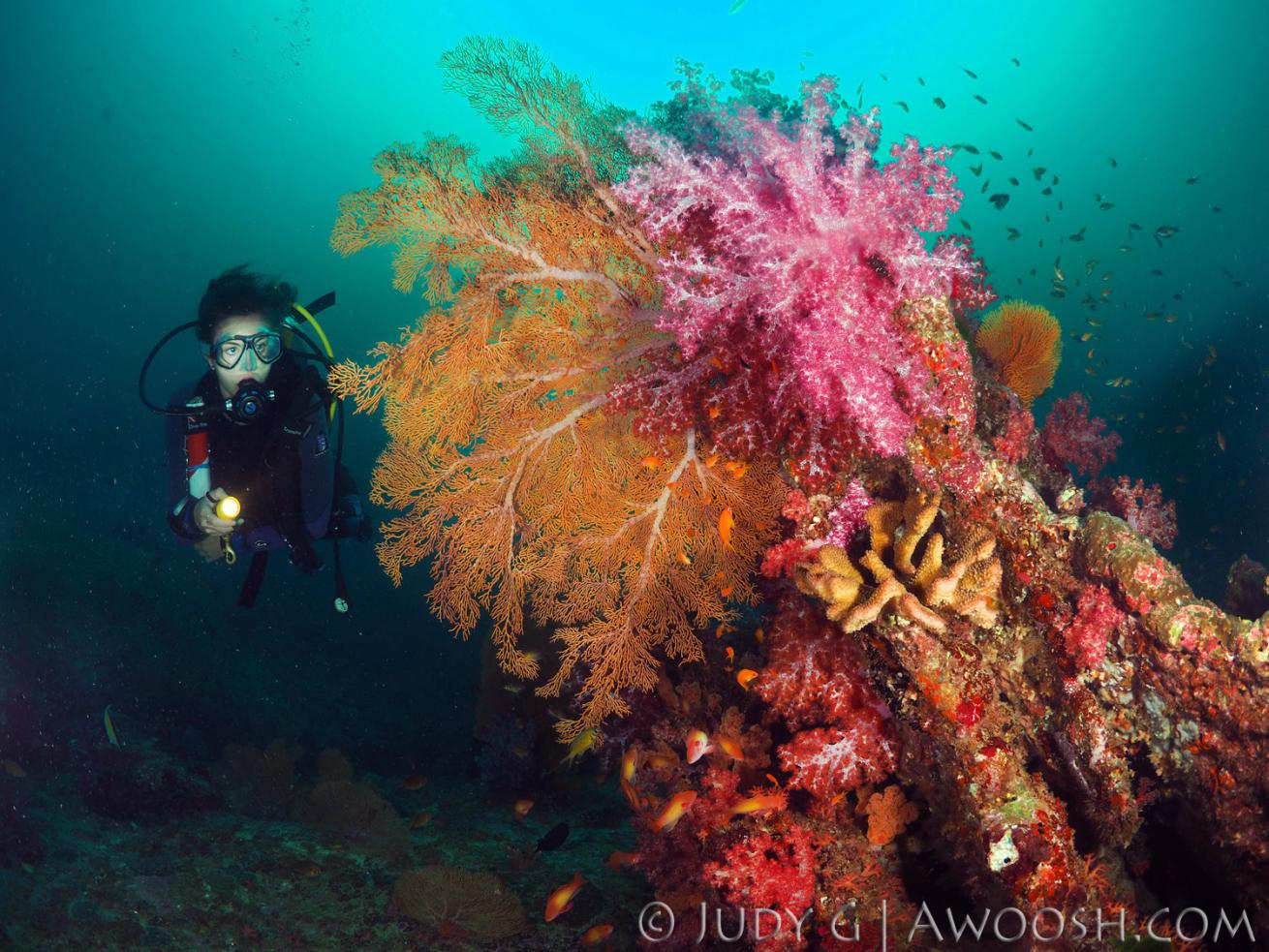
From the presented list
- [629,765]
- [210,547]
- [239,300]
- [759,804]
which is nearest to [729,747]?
[759,804]

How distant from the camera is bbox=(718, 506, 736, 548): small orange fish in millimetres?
4164

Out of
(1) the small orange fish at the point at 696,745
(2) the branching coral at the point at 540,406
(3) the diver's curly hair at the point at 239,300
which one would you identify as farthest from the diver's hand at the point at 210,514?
(1) the small orange fish at the point at 696,745

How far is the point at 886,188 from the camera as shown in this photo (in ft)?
9.93

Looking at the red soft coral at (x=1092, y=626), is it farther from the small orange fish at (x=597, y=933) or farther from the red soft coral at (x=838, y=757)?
the small orange fish at (x=597, y=933)

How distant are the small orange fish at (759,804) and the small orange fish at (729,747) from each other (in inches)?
11.1

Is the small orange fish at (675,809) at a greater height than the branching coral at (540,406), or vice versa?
the branching coral at (540,406)

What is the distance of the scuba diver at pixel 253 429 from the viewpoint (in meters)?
5.46

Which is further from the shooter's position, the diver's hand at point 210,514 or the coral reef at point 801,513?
the diver's hand at point 210,514

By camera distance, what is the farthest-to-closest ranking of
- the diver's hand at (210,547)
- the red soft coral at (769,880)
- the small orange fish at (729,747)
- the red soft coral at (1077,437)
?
the diver's hand at (210,547) < the red soft coral at (1077,437) < the small orange fish at (729,747) < the red soft coral at (769,880)

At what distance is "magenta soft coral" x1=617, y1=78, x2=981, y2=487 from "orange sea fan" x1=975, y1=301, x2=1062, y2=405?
2.09 metres

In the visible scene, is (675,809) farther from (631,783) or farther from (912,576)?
(912,576)

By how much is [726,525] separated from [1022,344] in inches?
127

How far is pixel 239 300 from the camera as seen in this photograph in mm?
5527

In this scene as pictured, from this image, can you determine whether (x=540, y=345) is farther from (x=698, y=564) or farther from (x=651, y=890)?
(x=651, y=890)
